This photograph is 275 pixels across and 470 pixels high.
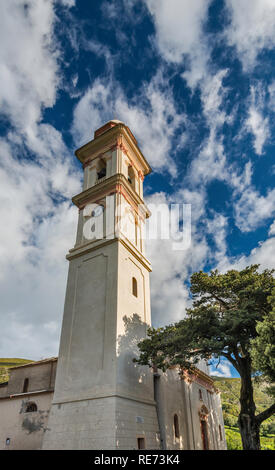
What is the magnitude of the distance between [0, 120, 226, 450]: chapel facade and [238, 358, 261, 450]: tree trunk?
13.9 ft

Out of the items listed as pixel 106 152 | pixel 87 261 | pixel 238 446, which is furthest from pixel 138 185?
pixel 238 446

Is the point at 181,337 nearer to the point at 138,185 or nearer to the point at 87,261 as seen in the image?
the point at 87,261

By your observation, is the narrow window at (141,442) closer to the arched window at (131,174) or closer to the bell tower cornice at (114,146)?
the arched window at (131,174)

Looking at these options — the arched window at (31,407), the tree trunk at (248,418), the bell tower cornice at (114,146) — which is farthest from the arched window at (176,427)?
the bell tower cornice at (114,146)

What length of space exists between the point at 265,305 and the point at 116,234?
8.72m

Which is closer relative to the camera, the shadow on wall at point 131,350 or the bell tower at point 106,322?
the bell tower at point 106,322

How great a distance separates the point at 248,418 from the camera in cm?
1207

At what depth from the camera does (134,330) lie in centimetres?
1590

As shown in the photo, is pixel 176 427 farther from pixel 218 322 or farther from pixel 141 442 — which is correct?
pixel 218 322

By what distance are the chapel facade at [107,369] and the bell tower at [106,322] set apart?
49 mm

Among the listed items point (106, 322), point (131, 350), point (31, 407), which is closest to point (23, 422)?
point (31, 407)

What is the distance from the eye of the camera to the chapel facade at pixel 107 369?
42.0ft

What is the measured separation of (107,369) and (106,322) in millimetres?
2221
